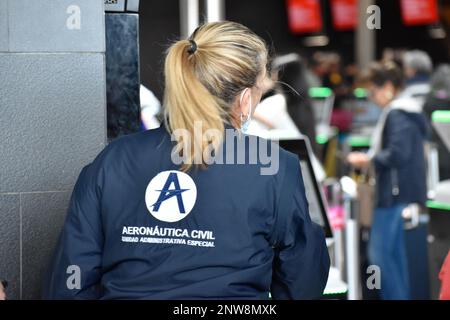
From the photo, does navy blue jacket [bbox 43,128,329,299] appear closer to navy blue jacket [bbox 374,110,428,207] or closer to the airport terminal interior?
the airport terminal interior

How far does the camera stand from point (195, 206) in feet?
6.23

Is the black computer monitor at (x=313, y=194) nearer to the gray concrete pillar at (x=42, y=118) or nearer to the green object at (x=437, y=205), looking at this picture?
the gray concrete pillar at (x=42, y=118)

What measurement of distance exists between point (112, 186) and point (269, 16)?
48.7 ft

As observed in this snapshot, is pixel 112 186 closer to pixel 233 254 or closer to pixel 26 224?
pixel 233 254

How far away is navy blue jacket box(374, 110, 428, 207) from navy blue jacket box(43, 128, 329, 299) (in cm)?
325

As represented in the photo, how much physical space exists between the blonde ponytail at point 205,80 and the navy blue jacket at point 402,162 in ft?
10.9

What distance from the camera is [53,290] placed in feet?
6.63

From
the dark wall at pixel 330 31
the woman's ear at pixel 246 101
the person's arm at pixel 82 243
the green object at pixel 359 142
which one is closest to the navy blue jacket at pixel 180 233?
the person's arm at pixel 82 243

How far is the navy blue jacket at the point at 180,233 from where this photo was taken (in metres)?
1.88

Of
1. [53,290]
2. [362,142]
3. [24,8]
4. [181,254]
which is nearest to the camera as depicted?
[181,254]

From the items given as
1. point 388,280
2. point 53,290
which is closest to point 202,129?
point 53,290

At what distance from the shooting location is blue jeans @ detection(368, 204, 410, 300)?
4.99m

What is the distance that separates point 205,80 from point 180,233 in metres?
0.37

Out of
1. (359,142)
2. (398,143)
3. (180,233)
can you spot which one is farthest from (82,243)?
(359,142)
